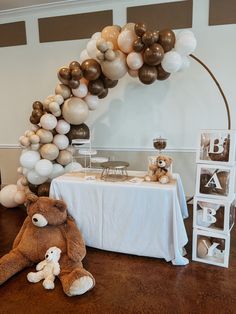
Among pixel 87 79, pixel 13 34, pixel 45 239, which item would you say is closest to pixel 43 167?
pixel 45 239

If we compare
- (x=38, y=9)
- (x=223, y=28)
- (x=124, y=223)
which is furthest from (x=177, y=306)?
(x=38, y=9)

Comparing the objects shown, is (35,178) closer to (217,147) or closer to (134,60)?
(134,60)

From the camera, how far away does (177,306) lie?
1.55 m

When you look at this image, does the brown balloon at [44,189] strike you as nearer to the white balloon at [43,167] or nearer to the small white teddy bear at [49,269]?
the white balloon at [43,167]

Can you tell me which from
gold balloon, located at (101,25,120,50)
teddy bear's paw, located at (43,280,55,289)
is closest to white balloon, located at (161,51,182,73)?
gold balloon, located at (101,25,120,50)

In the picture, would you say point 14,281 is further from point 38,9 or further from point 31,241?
point 38,9

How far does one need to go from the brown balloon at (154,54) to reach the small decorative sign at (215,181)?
1041mm

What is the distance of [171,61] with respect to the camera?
2.26 m

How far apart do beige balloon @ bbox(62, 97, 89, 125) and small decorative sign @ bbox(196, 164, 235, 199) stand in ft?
4.43

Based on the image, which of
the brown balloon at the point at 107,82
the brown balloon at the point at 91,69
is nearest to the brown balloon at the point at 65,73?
the brown balloon at the point at 91,69

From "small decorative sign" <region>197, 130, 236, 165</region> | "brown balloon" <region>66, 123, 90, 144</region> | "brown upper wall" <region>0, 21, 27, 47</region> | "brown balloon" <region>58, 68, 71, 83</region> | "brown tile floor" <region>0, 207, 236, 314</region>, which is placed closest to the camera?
"brown tile floor" <region>0, 207, 236, 314</region>

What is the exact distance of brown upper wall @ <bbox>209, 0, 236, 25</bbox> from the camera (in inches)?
115

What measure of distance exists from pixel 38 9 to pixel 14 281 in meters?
3.51

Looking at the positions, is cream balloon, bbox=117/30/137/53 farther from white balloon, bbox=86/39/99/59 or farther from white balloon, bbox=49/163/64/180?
white balloon, bbox=49/163/64/180
